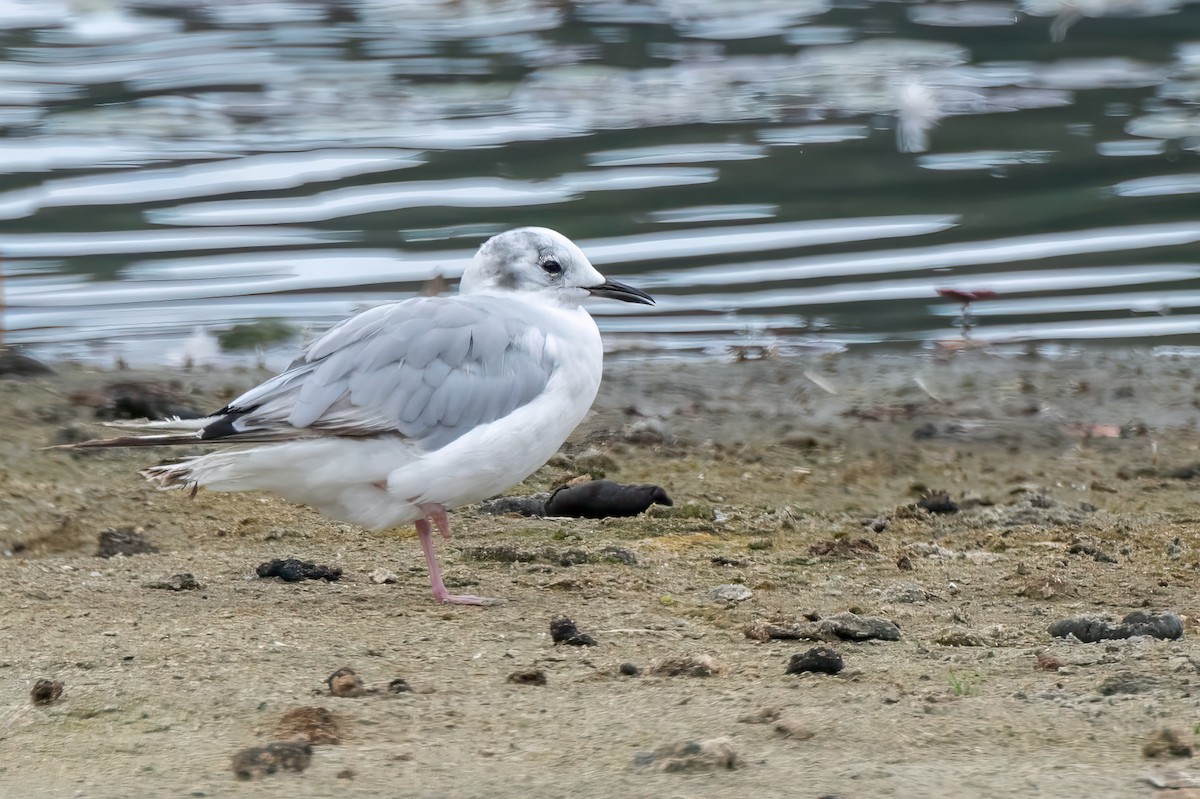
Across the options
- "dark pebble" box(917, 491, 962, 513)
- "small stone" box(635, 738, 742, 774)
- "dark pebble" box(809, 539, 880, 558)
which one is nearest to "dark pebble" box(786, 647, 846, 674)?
"small stone" box(635, 738, 742, 774)

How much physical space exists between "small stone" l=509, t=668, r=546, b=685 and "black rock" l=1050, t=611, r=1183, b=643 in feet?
4.30

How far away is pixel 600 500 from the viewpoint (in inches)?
235

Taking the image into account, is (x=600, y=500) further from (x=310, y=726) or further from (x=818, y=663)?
(x=310, y=726)

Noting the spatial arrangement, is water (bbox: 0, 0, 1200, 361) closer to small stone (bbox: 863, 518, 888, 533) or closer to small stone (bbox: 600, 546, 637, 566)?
small stone (bbox: 863, 518, 888, 533)

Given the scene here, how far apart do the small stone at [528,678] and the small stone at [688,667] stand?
251 mm

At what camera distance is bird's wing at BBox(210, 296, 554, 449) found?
15.5ft

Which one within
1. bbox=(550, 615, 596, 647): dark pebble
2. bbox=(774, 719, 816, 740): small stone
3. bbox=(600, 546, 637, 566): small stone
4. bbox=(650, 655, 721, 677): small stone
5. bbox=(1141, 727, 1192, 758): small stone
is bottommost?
bbox=(600, 546, 637, 566): small stone

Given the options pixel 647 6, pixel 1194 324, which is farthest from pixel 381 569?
pixel 647 6

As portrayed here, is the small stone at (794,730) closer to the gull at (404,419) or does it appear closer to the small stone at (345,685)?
the small stone at (345,685)

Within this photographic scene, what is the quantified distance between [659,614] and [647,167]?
864 cm

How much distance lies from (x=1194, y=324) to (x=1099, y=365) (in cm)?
101

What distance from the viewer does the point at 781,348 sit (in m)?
9.44

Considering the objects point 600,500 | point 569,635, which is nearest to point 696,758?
point 569,635

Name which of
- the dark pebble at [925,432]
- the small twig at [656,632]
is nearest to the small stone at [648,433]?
the dark pebble at [925,432]
